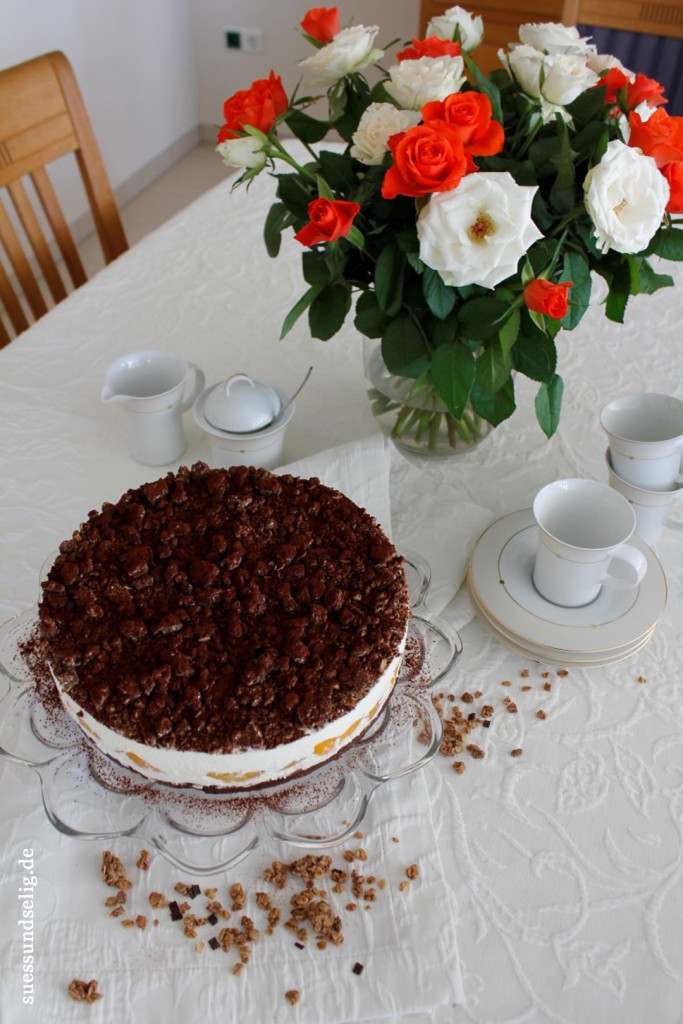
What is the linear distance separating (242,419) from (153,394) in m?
0.18

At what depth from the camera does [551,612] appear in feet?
3.27

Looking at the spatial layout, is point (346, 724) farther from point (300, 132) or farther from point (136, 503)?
point (300, 132)

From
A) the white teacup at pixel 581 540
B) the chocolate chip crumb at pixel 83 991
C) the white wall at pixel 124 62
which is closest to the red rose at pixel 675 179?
the white teacup at pixel 581 540

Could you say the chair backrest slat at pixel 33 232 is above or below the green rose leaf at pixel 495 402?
below

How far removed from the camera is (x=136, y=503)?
99 cm

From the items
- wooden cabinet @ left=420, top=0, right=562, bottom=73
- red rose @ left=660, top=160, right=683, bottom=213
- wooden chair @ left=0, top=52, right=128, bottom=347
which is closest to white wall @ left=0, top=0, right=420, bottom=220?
wooden cabinet @ left=420, top=0, right=562, bottom=73

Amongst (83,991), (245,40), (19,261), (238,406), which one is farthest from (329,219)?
(245,40)

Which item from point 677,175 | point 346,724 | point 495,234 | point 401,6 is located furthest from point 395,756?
point 401,6

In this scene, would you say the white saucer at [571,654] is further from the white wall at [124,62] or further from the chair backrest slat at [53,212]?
the white wall at [124,62]

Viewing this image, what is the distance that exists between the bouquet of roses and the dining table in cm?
23

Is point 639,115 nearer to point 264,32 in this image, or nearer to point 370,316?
point 370,316

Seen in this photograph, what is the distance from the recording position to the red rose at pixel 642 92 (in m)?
0.95

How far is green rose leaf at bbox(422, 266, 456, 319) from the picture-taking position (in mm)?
938

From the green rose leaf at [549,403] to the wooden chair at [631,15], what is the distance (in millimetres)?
1476
